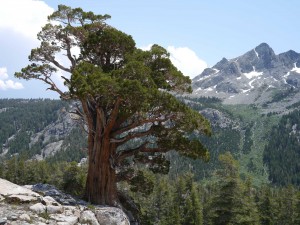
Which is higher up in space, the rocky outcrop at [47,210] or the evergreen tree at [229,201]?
the rocky outcrop at [47,210]

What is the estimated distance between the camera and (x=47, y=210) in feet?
53.1

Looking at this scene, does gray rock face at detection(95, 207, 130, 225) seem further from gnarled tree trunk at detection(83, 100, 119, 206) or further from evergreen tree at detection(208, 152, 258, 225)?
evergreen tree at detection(208, 152, 258, 225)

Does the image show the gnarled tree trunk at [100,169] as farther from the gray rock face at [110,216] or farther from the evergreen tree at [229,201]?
the evergreen tree at [229,201]

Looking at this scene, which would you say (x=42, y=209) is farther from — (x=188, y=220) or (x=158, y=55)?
(x=188, y=220)

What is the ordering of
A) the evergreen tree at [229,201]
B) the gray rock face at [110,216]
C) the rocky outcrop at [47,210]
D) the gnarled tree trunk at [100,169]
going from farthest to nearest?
the evergreen tree at [229,201]
the gnarled tree trunk at [100,169]
the gray rock face at [110,216]
the rocky outcrop at [47,210]

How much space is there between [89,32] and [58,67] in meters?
3.04

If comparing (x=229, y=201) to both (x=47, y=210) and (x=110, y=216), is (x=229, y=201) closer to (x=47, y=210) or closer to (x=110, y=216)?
(x=110, y=216)

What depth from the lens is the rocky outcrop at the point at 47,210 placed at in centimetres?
1479

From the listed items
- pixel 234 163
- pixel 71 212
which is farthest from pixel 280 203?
pixel 71 212

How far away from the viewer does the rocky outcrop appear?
14789 mm

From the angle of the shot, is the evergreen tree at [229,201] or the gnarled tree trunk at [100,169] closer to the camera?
the gnarled tree trunk at [100,169]

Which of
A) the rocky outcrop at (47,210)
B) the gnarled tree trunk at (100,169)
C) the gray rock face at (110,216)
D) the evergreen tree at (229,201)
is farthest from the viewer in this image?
the evergreen tree at (229,201)

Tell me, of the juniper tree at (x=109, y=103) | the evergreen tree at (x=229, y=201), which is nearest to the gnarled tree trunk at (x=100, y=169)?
the juniper tree at (x=109, y=103)

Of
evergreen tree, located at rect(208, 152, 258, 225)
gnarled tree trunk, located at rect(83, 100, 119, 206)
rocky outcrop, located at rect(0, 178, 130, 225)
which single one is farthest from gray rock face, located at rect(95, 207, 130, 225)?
evergreen tree, located at rect(208, 152, 258, 225)
